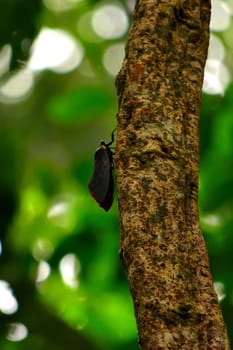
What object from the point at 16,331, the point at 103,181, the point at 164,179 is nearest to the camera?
the point at 164,179

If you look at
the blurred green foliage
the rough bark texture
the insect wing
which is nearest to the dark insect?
the insect wing

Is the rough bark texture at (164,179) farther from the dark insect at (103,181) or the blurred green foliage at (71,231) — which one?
the blurred green foliage at (71,231)

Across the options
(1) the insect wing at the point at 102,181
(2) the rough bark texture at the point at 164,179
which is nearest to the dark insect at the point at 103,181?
(1) the insect wing at the point at 102,181

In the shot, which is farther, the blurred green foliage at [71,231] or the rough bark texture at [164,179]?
the blurred green foliage at [71,231]

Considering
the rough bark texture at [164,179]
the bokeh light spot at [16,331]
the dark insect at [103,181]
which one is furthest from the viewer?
the bokeh light spot at [16,331]

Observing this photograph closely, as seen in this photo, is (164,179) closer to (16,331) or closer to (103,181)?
(103,181)

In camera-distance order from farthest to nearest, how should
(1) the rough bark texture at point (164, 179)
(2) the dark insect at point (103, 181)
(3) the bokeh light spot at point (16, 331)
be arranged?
1. (3) the bokeh light spot at point (16, 331)
2. (2) the dark insect at point (103, 181)
3. (1) the rough bark texture at point (164, 179)

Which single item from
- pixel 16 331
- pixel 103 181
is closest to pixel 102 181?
pixel 103 181

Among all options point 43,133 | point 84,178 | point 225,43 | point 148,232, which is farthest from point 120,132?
point 225,43

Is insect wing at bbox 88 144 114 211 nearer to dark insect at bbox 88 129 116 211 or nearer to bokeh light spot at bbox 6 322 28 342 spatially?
dark insect at bbox 88 129 116 211
